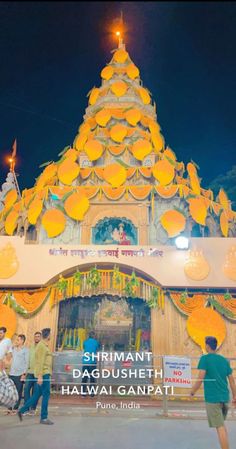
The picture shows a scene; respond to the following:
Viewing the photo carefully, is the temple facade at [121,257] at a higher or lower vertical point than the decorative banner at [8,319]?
higher

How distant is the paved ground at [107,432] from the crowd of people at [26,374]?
0.96 feet

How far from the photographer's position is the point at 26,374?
682cm

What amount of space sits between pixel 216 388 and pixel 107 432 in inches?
79.2

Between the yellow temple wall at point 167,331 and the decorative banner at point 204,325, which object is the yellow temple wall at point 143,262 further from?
the yellow temple wall at point 167,331

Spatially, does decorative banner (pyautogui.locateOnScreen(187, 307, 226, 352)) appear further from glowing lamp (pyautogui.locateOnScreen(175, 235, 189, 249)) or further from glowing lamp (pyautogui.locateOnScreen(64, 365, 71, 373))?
glowing lamp (pyautogui.locateOnScreen(64, 365, 71, 373))

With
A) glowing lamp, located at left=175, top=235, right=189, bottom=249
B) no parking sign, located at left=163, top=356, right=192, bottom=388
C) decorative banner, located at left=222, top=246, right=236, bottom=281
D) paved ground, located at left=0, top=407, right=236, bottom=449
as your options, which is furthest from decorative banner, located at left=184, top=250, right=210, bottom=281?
paved ground, located at left=0, top=407, right=236, bottom=449

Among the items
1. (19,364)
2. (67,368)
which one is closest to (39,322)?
(67,368)

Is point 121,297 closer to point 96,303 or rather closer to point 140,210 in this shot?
point 96,303

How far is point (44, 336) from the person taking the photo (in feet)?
20.0

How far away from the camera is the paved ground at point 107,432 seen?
452 centimetres

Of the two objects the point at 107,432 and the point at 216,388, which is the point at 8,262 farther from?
the point at 216,388

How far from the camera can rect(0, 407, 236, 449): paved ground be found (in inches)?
178

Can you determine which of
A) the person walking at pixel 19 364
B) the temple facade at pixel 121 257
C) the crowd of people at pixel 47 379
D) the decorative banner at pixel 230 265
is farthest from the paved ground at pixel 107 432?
the decorative banner at pixel 230 265

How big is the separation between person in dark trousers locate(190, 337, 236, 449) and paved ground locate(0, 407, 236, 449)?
0.80m
